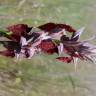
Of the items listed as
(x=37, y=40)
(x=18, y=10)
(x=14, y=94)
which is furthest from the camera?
(x=18, y=10)

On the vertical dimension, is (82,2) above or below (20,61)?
above

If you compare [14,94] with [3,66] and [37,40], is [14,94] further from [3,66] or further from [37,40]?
[37,40]

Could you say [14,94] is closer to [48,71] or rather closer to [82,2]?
[48,71]

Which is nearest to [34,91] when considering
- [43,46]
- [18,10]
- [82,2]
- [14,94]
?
[14,94]

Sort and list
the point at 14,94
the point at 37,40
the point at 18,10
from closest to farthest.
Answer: the point at 37,40 → the point at 14,94 → the point at 18,10

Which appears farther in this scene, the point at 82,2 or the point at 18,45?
the point at 82,2

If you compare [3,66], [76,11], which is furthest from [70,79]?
[76,11]

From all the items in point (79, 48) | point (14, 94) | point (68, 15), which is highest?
point (68, 15)
